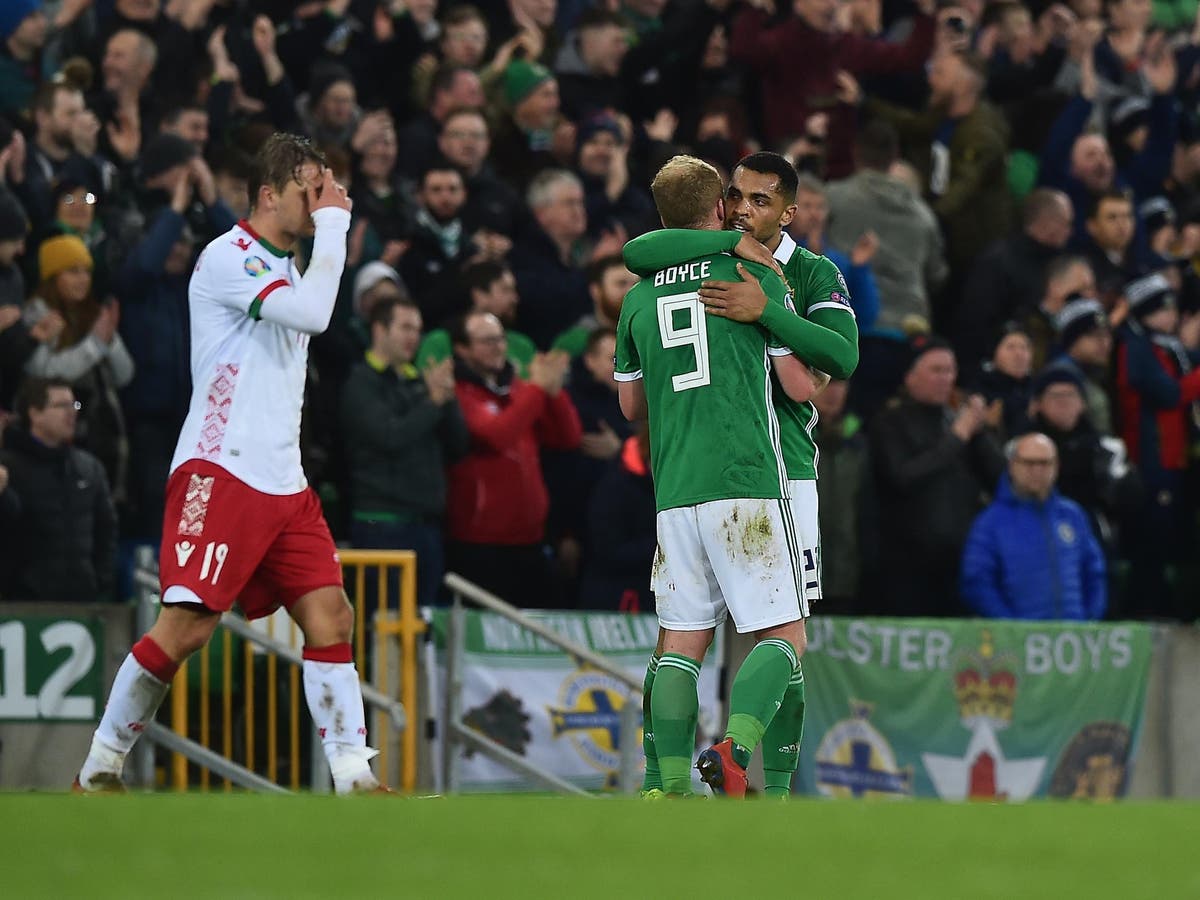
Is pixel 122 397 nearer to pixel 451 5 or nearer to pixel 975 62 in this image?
pixel 451 5

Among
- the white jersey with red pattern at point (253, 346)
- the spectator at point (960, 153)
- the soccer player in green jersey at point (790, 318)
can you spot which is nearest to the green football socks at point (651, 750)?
the soccer player in green jersey at point (790, 318)

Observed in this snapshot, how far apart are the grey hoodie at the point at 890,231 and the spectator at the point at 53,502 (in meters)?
5.42

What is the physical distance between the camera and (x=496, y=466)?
1245cm

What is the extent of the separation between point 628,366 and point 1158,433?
796 cm

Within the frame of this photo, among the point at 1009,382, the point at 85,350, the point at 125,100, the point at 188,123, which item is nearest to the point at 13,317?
the point at 85,350

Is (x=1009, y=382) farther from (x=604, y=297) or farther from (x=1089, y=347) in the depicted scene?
(x=604, y=297)

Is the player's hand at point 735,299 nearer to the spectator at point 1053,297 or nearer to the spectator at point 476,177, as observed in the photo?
the spectator at point 476,177

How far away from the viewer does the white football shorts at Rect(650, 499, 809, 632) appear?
766 cm

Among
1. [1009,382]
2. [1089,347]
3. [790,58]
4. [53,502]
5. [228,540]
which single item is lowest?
[228,540]

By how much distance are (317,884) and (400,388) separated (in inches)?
310

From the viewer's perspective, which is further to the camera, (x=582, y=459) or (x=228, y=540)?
(x=582, y=459)

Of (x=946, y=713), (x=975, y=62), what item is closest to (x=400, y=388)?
(x=946, y=713)

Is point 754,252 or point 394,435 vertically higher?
point 754,252

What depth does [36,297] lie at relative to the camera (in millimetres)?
11672
